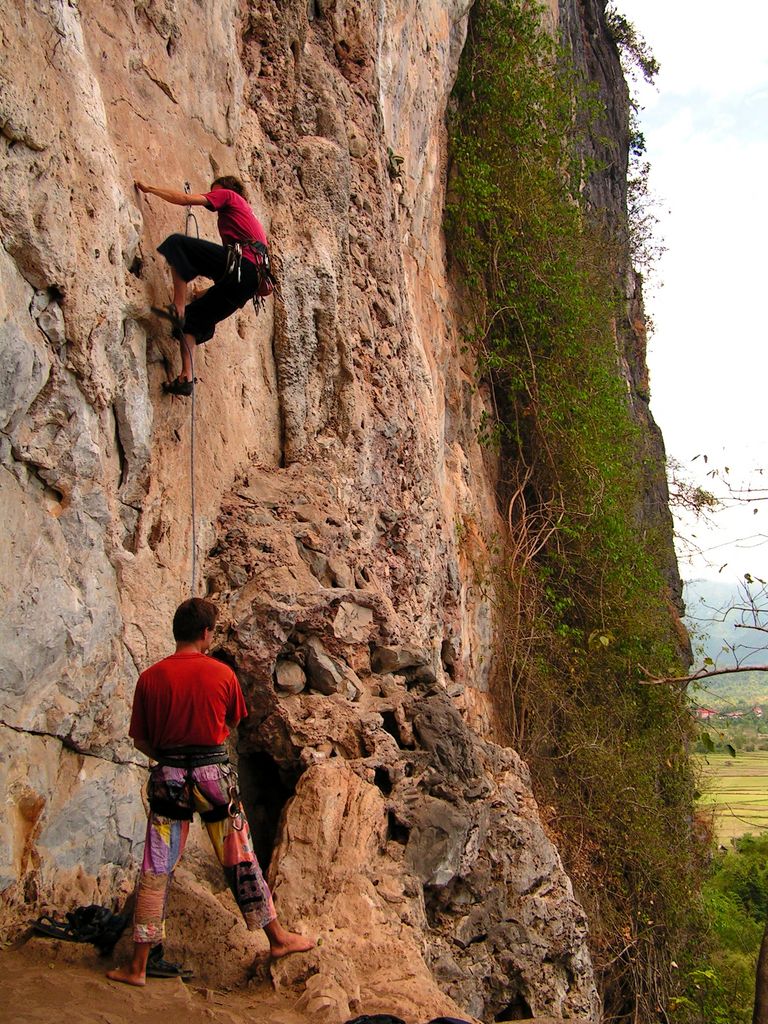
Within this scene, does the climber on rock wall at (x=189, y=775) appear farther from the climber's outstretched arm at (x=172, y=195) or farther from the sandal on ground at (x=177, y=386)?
the climber's outstretched arm at (x=172, y=195)

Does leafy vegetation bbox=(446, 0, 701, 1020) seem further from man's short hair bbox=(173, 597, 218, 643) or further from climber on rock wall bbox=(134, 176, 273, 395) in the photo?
man's short hair bbox=(173, 597, 218, 643)

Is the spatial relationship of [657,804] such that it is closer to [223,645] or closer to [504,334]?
[504,334]

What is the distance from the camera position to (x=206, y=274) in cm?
508

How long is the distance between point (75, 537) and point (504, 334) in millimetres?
8134

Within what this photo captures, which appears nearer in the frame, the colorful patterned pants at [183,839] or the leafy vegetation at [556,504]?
the colorful patterned pants at [183,839]

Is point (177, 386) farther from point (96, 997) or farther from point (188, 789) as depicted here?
point (96, 997)

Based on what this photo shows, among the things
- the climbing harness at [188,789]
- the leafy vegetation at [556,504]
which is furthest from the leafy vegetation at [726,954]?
the climbing harness at [188,789]

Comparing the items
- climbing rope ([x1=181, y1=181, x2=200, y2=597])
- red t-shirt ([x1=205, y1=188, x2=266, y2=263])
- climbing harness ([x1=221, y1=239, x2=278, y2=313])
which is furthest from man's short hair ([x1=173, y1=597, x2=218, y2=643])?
red t-shirt ([x1=205, y1=188, x2=266, y2=263])

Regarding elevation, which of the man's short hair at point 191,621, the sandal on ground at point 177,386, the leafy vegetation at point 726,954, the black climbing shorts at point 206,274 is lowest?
the leafy vegetation at point 726,954

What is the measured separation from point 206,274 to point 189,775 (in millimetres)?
2822

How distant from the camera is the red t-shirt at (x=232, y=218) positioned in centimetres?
508

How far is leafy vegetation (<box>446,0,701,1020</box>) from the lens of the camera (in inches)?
395

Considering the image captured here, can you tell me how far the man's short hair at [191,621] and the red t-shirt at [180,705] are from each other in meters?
0.11

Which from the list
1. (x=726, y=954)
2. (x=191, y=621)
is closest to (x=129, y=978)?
(x=191, y=621)
